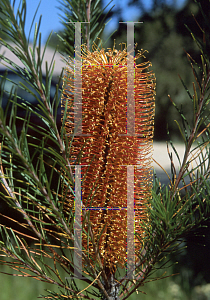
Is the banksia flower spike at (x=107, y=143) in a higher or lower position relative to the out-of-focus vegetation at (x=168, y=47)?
lower

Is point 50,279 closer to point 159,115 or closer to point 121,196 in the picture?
point 121,196

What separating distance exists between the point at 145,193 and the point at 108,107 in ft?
0.36

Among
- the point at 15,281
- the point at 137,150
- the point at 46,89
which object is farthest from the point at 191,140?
the point at 15,281

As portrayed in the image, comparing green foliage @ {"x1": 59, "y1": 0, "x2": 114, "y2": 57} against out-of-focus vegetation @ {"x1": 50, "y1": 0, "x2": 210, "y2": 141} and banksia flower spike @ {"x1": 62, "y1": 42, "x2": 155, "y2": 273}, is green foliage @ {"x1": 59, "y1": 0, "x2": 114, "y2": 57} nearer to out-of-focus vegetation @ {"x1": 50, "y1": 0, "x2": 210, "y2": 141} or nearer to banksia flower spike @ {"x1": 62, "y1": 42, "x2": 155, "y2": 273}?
banksia flower spike @ {"x1": 62, "y1": 42, "x2": 155, "y2": 273}

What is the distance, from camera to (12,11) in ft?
0.59
